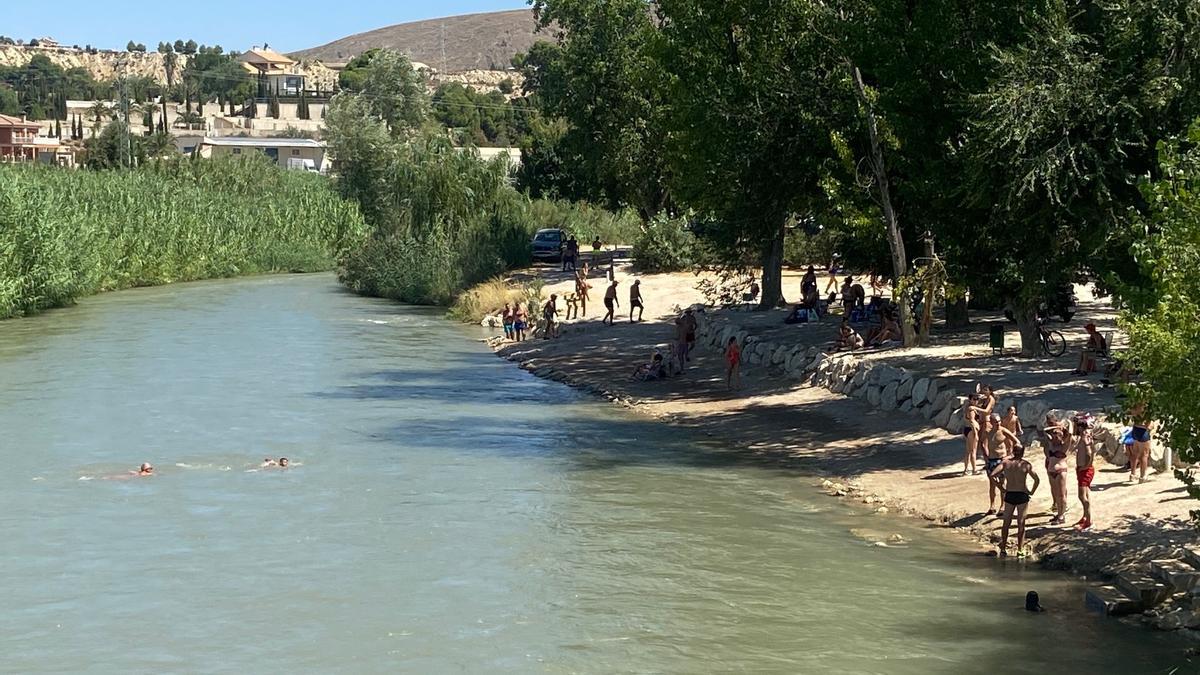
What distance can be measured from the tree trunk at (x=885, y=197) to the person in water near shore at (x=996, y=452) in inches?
393

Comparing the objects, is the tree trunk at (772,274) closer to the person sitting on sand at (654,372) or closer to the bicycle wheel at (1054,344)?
the person sitting on sand at (654,372)

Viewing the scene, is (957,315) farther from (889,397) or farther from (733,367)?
(889,397)

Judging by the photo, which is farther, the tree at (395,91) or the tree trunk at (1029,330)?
the tree at (395,91)

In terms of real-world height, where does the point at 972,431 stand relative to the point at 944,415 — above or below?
above

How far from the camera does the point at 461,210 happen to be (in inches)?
2638

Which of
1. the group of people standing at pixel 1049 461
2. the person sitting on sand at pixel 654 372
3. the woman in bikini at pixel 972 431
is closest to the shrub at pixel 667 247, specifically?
the person sitting on sand at pixel 654 372

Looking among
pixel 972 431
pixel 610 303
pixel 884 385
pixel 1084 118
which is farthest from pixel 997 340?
pixel 610 303

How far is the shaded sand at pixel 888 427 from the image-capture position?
21.6 meters

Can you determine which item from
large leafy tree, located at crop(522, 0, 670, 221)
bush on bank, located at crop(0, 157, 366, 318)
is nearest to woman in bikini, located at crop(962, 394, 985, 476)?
large leafy tree, located at crop(522, 0, 670, 221)

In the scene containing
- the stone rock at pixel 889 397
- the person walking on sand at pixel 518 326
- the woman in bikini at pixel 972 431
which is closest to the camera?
the woman in bikini at pixel 972 431

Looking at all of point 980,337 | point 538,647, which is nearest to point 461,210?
point 980,337

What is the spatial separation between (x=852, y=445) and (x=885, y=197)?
22.6ft

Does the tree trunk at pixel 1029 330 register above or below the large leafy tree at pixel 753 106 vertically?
below

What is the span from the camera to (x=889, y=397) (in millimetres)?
31734
